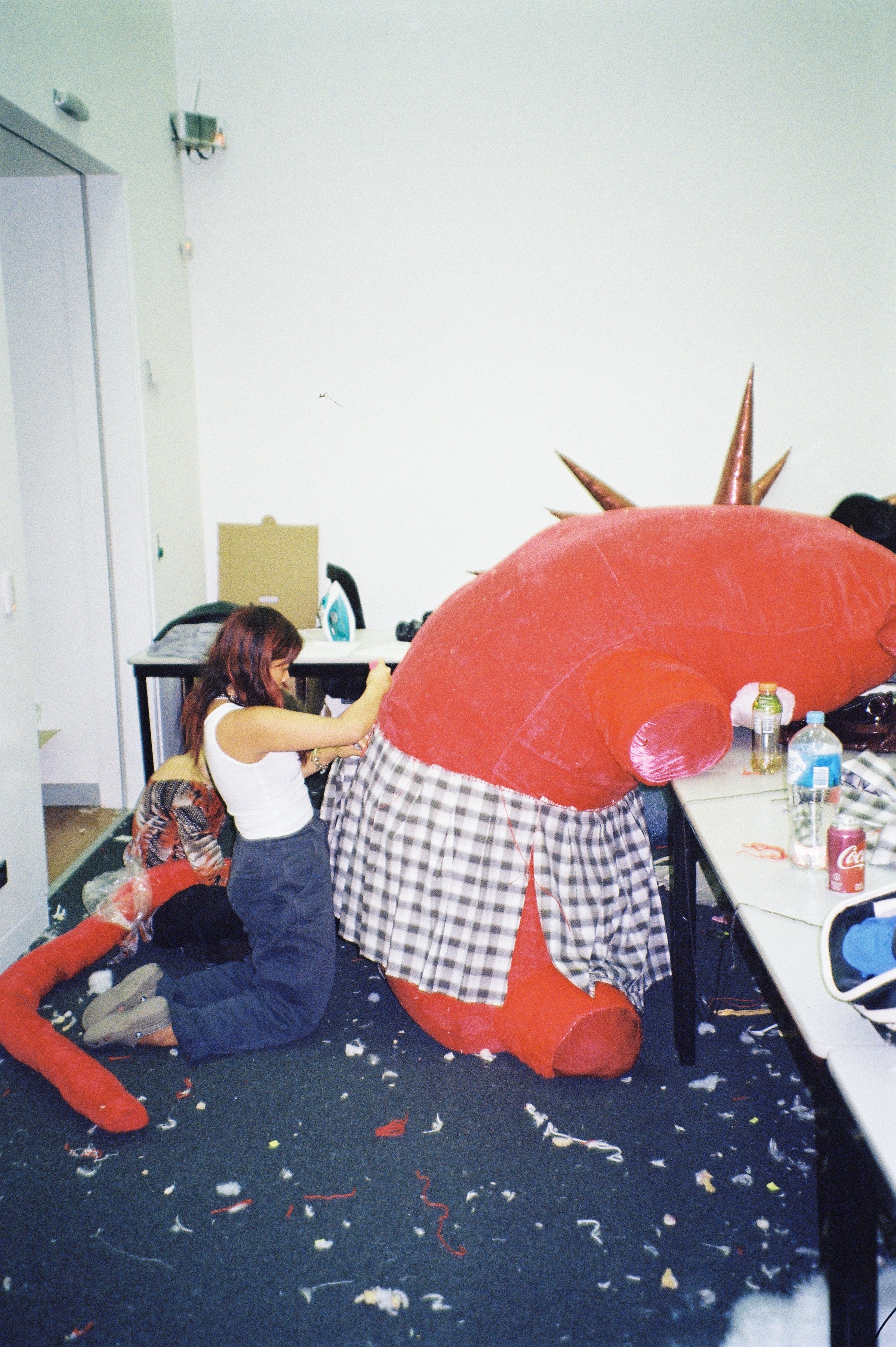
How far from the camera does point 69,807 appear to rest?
12.0 ft

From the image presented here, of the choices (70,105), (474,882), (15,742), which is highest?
(70,105)

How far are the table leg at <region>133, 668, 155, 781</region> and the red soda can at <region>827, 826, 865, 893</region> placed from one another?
2559 millimetres

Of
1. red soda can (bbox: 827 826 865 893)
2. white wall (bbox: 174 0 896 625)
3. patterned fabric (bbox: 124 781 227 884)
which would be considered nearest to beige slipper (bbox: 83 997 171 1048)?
patterned fabric (bbox: 124 781 227 884)

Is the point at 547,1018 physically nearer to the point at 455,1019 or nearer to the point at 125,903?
the point at 455,1019

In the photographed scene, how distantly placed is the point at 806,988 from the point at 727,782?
764mm

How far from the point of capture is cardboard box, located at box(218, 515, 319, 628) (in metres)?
3.91

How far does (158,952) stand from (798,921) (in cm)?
184

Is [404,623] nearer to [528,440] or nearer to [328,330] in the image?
[528,440]

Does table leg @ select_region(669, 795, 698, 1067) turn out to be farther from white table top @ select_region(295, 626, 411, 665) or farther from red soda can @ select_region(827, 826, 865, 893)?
white table top @ select_region(295, 626, 411, 665)

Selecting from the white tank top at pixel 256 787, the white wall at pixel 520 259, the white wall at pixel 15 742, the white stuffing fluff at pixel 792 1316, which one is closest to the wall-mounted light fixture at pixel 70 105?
the white wall at pixel 15 742

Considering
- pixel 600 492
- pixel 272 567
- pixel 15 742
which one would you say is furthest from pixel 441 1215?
pixel 272 567

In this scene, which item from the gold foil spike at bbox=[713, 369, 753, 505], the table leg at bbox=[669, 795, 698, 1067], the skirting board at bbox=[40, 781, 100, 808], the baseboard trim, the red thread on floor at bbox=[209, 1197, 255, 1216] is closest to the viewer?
the red thread on floor at bbox=[209, 1197, 255, 1216]

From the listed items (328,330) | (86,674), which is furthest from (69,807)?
(328,330)

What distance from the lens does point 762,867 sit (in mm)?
1427
